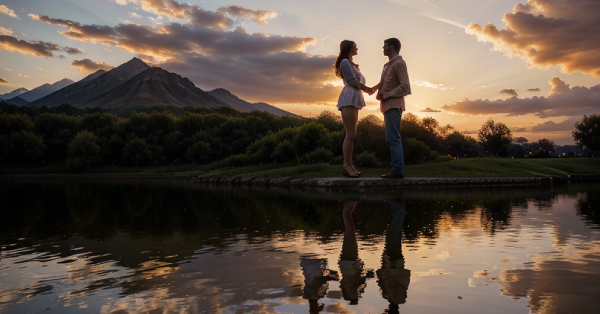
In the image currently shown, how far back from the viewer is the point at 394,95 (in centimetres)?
880

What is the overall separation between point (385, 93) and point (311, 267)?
19.1 ft

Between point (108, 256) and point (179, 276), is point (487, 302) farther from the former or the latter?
point (108, 256)

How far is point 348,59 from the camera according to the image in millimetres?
9352

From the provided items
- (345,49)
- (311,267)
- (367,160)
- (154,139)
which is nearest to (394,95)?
(345,49)

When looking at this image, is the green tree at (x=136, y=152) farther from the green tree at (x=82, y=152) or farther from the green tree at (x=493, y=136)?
the green tree at (x=493, y=136)

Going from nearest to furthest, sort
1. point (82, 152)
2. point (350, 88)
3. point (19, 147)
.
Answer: point (350, 88) → point (82, 152) → point (19, 147)

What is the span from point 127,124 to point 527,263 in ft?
305

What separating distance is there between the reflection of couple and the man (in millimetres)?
4089

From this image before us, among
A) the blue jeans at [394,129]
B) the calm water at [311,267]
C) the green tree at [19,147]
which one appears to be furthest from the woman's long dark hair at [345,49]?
the green tree at [19,147]

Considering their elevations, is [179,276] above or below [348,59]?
below

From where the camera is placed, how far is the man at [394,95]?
29.0 feet

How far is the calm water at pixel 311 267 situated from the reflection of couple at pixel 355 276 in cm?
1

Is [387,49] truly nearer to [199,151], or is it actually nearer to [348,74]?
[348,74]

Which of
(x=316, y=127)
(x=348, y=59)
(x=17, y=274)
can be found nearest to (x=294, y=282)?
(x=17, y=274)
